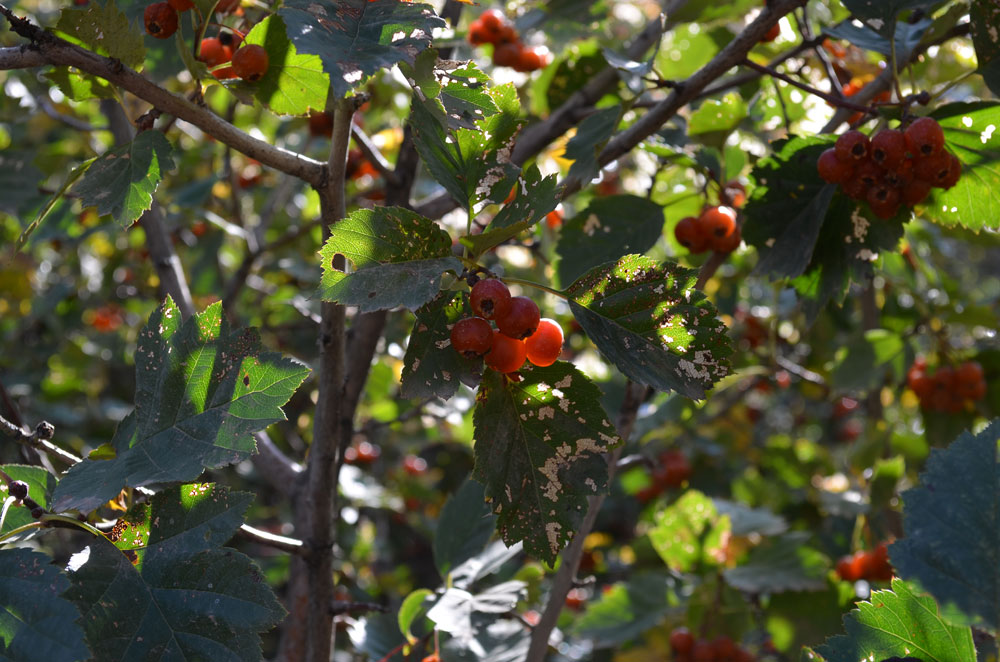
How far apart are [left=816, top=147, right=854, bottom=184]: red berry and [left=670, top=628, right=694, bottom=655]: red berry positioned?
1.62 m

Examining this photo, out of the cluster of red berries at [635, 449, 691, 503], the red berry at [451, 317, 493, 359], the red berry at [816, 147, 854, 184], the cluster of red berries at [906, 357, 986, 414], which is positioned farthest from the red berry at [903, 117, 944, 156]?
the cluster of red berries at [635, 449, 691, 503]

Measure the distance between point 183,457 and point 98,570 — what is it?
0.73 ft

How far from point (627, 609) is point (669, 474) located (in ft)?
4.04

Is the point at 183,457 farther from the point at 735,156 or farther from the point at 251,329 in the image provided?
the point at 735,156

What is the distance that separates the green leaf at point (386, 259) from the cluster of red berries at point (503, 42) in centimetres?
204

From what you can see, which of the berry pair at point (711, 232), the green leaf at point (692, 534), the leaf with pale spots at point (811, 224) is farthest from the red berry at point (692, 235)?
the green leaf at point (692, 534)

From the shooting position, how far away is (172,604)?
123 centimetres

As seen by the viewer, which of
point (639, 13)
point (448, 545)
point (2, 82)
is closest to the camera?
point (448, 545)

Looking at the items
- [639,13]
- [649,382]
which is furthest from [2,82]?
[639,13]

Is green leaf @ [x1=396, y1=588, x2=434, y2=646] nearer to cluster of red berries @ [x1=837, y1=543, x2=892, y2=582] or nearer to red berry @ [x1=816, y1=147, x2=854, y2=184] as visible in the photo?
red berry @ [x1=816, y1=147, x2=854, y2=184]

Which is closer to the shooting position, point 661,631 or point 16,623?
point 16,623

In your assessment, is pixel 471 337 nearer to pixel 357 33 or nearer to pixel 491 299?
pixel 491 299

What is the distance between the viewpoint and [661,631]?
9.57 ft

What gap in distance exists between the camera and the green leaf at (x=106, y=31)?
→ 1.33 meters
